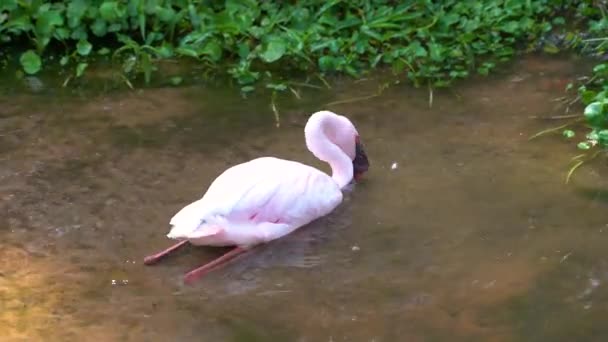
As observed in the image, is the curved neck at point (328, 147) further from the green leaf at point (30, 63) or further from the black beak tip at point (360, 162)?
the green leaf at point (30, 63)

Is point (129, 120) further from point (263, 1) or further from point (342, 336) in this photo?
point (342, 336)

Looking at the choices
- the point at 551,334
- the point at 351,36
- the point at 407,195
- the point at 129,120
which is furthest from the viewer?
the point at 351,36

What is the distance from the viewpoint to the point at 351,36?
625 centimetres

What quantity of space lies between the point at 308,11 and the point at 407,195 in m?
2.29

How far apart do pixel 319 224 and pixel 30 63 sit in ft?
8.67

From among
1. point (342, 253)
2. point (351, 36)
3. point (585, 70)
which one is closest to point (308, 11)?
point (351, 36)

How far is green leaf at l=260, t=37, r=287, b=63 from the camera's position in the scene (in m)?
5.86

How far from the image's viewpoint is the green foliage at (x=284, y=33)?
592 centimetres

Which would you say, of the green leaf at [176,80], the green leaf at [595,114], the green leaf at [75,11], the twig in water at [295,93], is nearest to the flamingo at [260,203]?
the twig in water at [295,93]

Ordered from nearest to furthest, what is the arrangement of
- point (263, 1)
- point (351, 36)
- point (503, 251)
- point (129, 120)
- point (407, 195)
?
point (503, 251), point (407, 195), point (129, 120), point (351, 36), point (263, 1)

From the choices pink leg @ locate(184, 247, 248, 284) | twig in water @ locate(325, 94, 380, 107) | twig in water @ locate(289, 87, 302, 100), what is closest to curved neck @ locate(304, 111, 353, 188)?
pink leg @ locate(184, 247, 248, 284)

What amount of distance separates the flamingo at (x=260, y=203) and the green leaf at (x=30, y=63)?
230 centimetres

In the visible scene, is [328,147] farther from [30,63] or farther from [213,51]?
[30,63]

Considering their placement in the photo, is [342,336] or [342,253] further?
[342,253]
